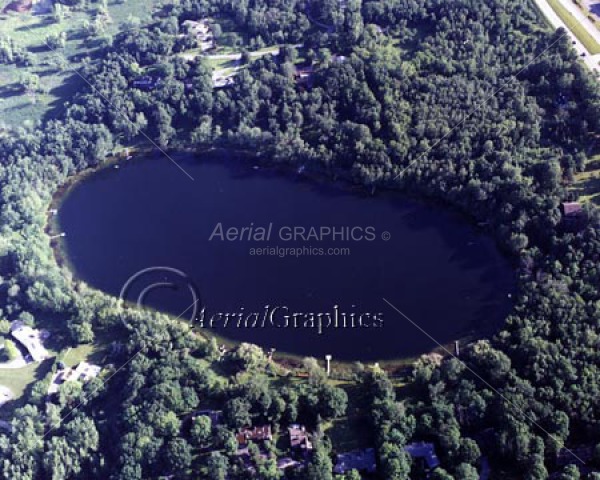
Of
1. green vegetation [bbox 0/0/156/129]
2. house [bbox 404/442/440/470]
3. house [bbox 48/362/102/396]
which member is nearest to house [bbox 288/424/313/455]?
house [bbox 404/442/440/470]

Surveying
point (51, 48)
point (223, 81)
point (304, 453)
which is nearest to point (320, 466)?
point (304, 453)

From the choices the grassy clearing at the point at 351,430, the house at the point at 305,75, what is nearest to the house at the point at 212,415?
the grassy clearing at the point at 351,430

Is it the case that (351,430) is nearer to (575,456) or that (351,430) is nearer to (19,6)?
(575,456)

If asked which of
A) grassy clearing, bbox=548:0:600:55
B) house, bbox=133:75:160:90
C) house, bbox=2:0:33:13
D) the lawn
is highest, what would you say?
grassy clearing, bbox=548:0:600:55

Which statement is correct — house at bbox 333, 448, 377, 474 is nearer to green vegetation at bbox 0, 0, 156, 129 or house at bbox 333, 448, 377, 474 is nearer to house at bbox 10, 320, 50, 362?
house at bbox 10, 320, 50, 362

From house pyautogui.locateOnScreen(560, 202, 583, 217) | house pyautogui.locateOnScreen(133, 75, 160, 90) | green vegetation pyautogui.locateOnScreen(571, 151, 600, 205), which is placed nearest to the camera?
house pyautogui.locateOnScreen(560, 202, 583, 217)

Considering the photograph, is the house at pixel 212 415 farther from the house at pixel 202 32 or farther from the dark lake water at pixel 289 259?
the house at pixel 202 32
